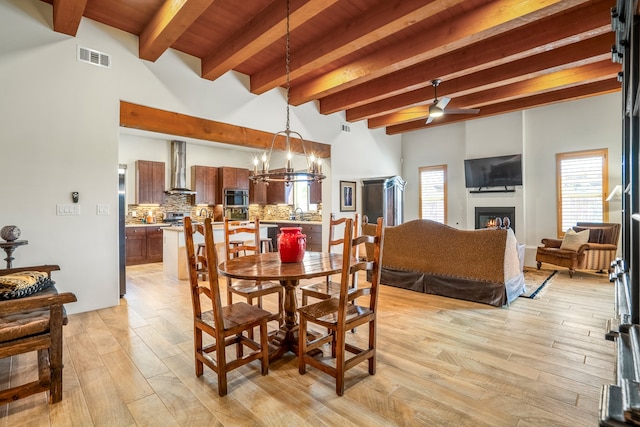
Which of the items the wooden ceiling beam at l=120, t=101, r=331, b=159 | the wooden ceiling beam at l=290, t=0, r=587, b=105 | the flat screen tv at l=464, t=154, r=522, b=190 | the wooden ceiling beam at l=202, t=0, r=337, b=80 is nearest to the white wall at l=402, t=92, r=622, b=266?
the flat screen tv at l=464, t=154, r=522, b=190

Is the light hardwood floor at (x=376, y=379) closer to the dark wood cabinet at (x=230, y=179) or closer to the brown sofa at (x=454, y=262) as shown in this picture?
the brown sofa at (x=454, y=262)

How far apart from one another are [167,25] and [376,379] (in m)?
3.75

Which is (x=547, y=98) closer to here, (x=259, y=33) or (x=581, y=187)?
(x=581, y=187)

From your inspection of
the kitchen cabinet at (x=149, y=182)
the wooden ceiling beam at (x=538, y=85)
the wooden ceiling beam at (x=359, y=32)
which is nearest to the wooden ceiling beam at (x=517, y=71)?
the wooden ceiling beam at (x=538, y=85)

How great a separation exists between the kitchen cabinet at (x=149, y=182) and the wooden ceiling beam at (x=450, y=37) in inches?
177

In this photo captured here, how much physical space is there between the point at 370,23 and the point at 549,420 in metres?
3.59

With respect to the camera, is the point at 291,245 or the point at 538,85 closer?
the point at 291,245

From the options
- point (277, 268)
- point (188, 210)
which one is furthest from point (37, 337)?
point (188, 210)

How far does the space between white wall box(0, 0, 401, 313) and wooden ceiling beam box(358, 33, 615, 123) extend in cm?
360

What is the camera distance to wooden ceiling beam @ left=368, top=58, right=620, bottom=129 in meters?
4.44

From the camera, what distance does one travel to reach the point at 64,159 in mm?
3465

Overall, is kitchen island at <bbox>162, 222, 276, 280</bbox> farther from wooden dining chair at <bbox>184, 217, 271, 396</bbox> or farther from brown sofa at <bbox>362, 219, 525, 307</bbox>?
wooden dining chair at <bbox>184, 217, 271, 396</bbox>

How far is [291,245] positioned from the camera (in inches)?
100

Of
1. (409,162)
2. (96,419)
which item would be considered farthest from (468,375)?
(409,162)
